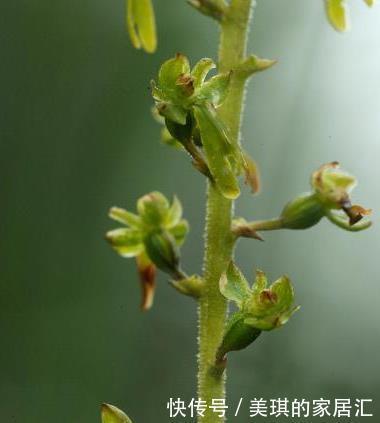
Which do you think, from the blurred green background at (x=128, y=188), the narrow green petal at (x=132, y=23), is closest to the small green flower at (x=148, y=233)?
the narrow green petal at (x=132, y=23)

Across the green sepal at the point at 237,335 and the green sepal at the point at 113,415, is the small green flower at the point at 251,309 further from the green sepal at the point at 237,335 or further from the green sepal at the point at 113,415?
the green sepal at the point at 113,415

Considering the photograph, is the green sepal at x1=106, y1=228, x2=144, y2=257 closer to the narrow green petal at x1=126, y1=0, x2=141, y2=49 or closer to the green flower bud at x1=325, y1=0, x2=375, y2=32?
the narrow green petal at x1=126, y1=0, x2=141, y2=49

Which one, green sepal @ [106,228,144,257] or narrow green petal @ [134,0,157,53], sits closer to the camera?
narrow green petal @ [134,0,157,53]

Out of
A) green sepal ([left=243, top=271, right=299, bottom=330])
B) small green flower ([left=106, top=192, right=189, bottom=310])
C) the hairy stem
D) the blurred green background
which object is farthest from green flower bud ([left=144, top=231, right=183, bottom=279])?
the blurred green background

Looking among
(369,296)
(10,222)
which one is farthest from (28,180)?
(369,296)

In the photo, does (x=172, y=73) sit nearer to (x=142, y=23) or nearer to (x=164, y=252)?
(x=142, y=23)

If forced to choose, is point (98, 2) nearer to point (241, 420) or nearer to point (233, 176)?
point (241, 420)

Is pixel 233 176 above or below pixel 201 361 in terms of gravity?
above
